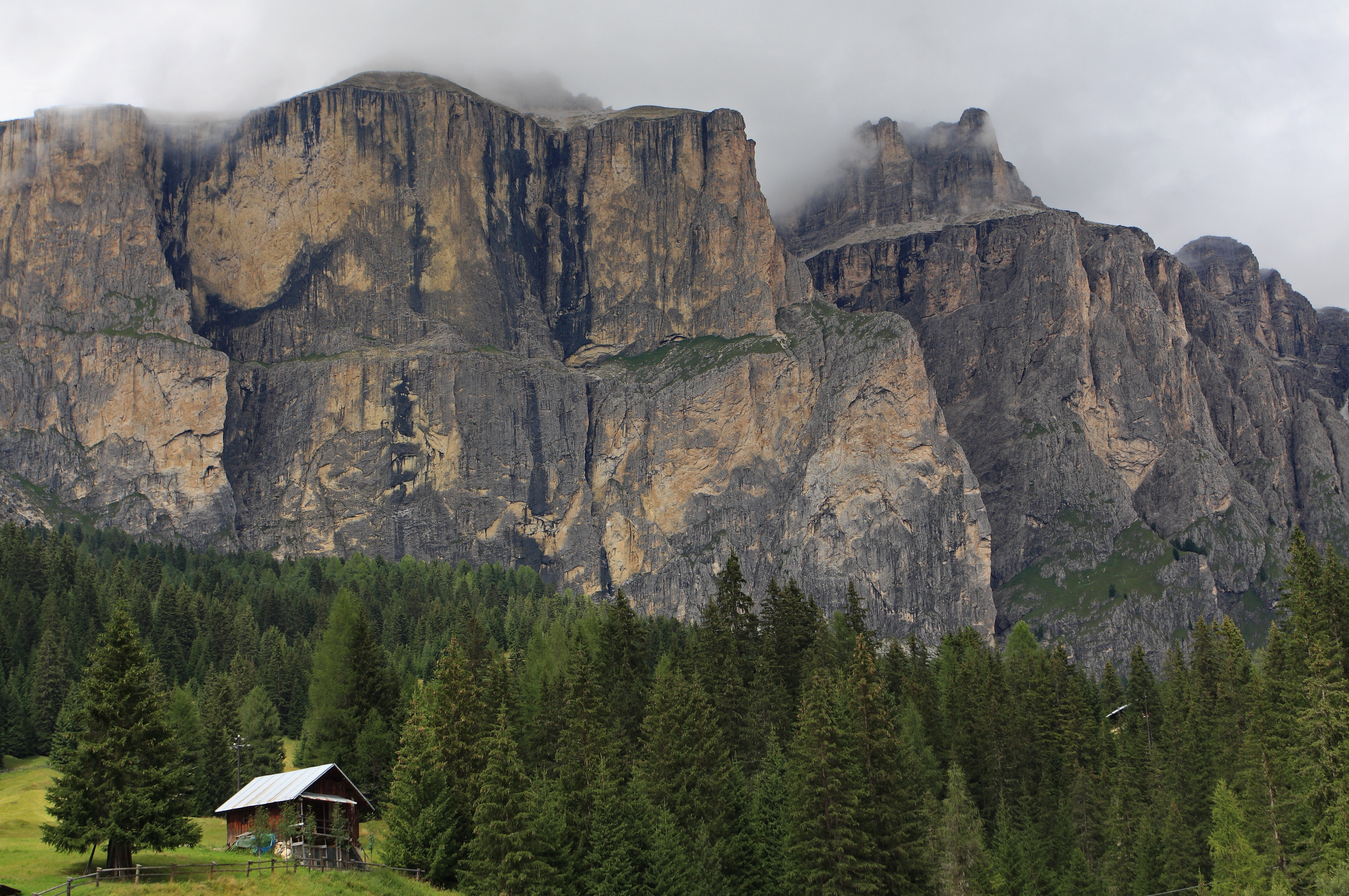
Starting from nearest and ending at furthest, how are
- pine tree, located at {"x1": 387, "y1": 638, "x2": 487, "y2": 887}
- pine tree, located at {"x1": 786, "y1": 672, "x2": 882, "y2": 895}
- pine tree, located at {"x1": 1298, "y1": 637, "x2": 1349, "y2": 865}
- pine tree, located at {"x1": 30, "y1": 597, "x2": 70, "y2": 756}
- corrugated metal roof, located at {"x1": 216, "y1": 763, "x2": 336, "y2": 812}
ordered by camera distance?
pine tree, located at {"x1": 1298, "y1": 637, "x2": 1349, "y2": 865}, pine tree, located at {"x1": 786, "y1": 672, "x2": 882, "y2": 895}, pine tree, located at {"x1": 387, "y1": 638, "x2": 487, "y2": 887}, corrugated metal roof, located at {"x1": 216, "y1": 763, "x2": 336, "y2": 812}, pine tree, located at {"x1": 30, "y1": 597, "x2": 70, "y2": 756}

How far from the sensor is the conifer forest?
183 ft

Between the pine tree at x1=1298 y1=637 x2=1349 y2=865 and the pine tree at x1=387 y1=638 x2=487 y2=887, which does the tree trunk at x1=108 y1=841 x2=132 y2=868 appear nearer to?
the pine tree at x1=387 y1=638 x2=487 y2=887

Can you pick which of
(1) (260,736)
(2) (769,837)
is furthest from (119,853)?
(1) (260,736)

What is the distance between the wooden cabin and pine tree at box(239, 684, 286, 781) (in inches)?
729

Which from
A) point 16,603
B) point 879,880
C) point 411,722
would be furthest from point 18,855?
point 16,603

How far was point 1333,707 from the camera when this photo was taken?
56.1m

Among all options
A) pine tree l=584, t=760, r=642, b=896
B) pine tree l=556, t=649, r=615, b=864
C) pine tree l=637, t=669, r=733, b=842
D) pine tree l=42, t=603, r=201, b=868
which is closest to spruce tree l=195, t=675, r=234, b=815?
pine tree l=556, t=649, r=615, b=864

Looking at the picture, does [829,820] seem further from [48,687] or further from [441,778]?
[48,687]

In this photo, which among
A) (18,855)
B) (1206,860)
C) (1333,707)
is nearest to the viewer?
(18,855)

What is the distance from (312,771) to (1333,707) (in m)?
45.1

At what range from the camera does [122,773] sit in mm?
48781

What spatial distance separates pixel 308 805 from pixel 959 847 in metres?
32.2

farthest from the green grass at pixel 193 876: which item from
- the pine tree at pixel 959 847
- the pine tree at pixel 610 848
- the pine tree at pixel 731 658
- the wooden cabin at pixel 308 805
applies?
the pine tree at pixel 959 847

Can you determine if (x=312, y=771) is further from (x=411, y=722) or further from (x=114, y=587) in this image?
(x=114, y=587)
